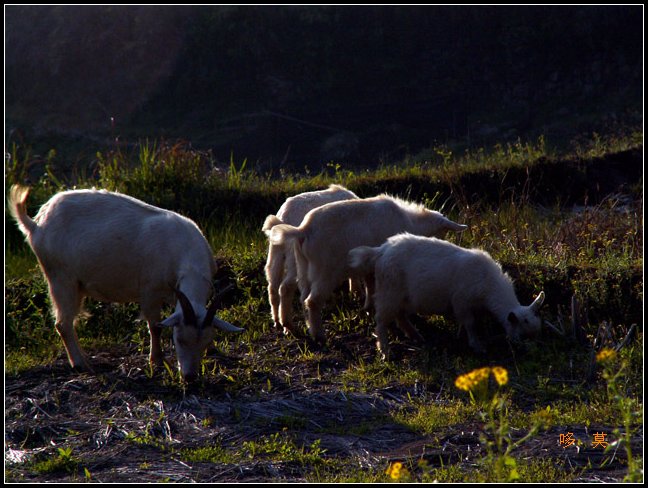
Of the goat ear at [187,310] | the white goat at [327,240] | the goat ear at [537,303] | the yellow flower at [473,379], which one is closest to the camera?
the yellow flower at [473,379]

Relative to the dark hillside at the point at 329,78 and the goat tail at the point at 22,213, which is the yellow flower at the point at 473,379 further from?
the dark hillside at the point at 329,78

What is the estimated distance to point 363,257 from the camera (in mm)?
7266

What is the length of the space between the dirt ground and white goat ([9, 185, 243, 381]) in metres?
0.59

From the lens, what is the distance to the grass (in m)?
5.28

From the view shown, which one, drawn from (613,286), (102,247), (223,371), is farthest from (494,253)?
(102,247)

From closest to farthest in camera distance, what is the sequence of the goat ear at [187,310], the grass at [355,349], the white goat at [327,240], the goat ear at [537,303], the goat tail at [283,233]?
the grass at [355,349] → the goat ear at [187,310] → the goat ear at [537,303] → the goat tail at [283,233] → the white goat at [327,240]

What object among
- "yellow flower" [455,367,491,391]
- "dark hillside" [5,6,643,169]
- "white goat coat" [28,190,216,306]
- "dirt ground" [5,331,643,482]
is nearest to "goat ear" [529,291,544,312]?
"dirt ground" [5,331,643,482]

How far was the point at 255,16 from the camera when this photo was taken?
22422 millimetres

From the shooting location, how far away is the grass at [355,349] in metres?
5.28

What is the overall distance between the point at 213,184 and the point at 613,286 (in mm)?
6007

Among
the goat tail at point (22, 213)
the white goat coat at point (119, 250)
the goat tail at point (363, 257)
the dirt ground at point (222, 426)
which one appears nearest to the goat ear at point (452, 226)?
the goat tail at point (363, 257)

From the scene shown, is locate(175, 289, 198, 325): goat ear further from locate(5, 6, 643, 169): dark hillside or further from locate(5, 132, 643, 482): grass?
locate(5, 6, 643, 169): dark hillside

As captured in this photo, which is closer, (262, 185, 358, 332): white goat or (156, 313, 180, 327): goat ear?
(156, 313, 180, 327): goat ear

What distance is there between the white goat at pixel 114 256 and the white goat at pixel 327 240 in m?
0.80
